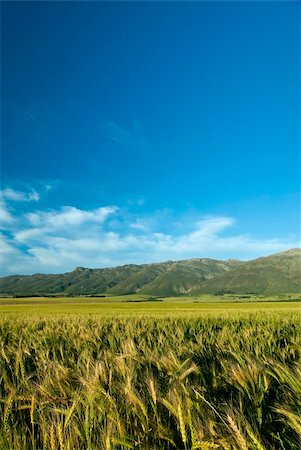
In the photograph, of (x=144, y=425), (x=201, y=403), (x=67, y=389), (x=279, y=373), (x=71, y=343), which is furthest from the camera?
(x=71, y=343)

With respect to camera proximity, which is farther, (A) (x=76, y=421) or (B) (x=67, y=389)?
(B) (x=67, y=389)

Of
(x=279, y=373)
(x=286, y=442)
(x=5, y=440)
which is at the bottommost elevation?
(x=286, y=442)

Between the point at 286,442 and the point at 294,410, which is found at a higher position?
the point at 294,410

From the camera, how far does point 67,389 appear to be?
10.0 feet

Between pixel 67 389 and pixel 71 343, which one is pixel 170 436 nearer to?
pixel 67 389

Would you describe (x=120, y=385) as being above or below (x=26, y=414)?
above

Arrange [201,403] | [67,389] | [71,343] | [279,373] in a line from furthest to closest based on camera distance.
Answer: [71,343] < [67,389] < [279,373] < [201,403]

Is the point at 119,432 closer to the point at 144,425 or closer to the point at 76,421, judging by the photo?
the point at 144,425

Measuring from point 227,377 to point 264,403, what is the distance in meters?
0.45

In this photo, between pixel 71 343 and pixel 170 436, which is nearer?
pixel 170 436

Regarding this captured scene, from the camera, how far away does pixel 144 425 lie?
7.19 feet

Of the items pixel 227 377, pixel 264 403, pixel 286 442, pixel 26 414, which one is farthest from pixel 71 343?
pixel 286 442

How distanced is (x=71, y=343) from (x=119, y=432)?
459 cm

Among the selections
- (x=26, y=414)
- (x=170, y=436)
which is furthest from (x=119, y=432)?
(x=26, y=414)
